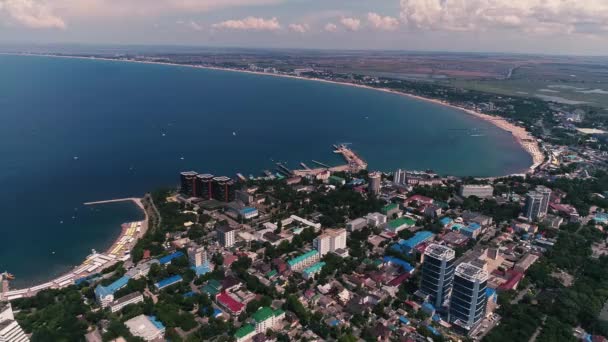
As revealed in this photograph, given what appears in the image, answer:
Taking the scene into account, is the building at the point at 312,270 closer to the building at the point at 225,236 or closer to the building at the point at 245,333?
the building at the point at 245,333

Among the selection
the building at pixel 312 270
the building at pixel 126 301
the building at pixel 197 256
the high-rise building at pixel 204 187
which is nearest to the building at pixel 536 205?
the building at pixel 312 270

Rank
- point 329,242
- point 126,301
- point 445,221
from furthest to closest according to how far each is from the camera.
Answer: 1. point 445,221
2. point 329,242
3. point 126,301

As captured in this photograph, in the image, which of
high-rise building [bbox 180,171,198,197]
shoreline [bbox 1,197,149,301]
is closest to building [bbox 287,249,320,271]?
shoreline [bbox 1,197,149,301]

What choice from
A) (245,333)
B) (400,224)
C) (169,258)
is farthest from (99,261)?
(400,224)

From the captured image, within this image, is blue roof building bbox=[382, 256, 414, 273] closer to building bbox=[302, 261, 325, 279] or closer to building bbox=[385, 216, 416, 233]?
building bbox=[302, 261, 325, 279]

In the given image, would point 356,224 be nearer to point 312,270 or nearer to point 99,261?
point 312,270
